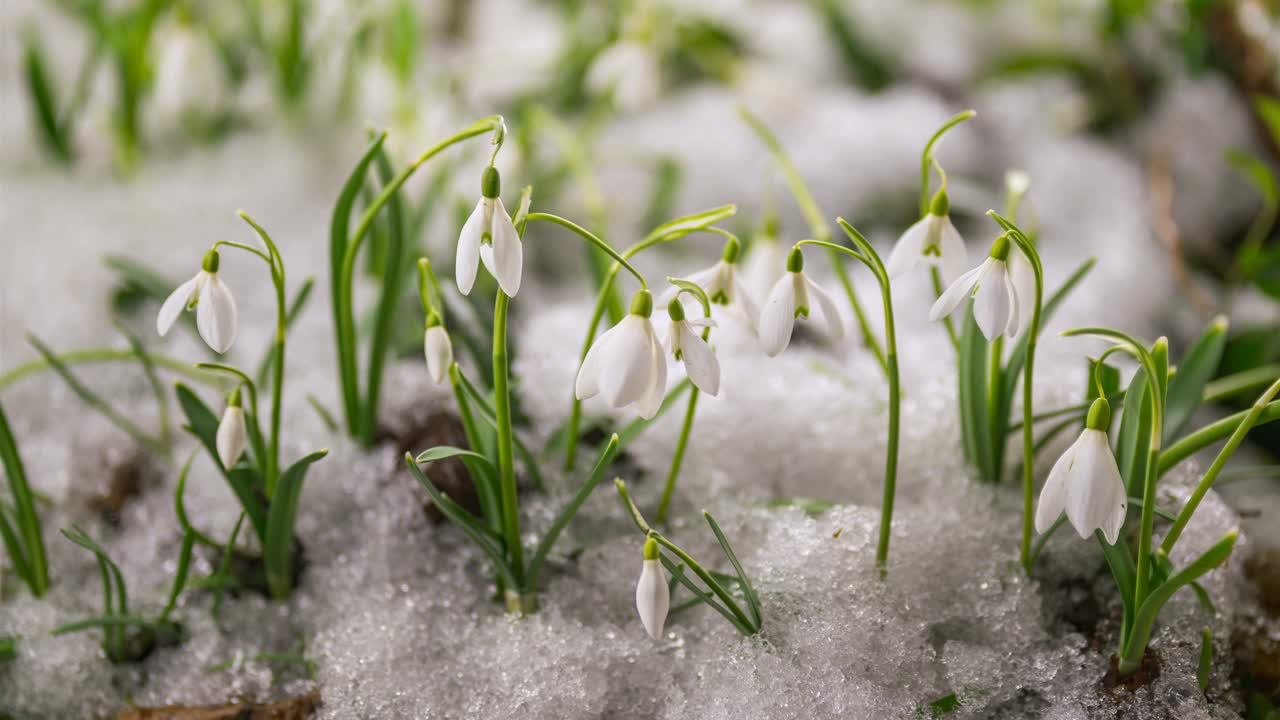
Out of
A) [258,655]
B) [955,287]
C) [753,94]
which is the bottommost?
[258,655]

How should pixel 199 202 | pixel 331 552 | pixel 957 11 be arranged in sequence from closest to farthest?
pixel 331 552 → pixel 199 202 → pixel 957 11

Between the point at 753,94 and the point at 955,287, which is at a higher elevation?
the point at 955,287

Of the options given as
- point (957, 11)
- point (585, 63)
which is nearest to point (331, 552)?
point (585, 63)

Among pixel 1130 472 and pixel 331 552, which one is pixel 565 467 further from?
pixel 1130 472

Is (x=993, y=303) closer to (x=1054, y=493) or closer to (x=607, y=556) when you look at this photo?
(x=1054, y=493)

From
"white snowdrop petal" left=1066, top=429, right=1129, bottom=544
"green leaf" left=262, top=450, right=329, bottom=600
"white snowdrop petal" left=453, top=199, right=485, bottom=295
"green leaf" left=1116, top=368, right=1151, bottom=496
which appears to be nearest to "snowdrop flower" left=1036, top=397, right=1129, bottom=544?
"white snowdrop petal" left=1066, top=429, right=1129, bottom=544

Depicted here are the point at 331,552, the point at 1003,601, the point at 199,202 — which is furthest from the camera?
the point at 199,202
